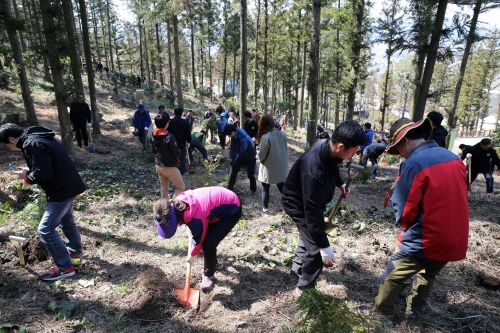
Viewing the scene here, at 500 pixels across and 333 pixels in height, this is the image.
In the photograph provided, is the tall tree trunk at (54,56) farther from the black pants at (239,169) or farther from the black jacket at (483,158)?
the black jacket at (483,158)

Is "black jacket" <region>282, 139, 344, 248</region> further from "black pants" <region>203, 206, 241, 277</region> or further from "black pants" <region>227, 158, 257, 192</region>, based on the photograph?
"black pants" <region>227, 158, 257, 192</region>

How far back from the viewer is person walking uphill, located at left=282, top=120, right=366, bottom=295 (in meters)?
2.56

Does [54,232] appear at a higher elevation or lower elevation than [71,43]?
lower

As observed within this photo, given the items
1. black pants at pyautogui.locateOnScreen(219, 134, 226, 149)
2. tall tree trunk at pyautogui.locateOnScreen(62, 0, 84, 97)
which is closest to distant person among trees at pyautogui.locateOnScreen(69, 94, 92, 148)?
tall tree trunk at pyautogui.locateOnScreen(62, 0, 84, 97)

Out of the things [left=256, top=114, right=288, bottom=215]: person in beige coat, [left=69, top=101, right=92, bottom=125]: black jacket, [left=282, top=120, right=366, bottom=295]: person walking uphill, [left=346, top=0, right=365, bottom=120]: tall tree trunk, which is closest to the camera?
[left=282, top=120, right=366, bottom=295]: person walking uphill

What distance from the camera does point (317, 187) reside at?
2.70 m

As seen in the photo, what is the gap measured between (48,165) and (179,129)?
13.8 feet

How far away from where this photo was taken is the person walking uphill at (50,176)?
331 cm

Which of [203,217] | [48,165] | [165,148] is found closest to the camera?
[203,217]

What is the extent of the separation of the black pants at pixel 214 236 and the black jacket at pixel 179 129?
4545mm

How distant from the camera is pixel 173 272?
151 inches

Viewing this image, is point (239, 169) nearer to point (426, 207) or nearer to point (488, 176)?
point (426, 207)

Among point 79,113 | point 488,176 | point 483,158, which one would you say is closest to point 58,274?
point 79,113

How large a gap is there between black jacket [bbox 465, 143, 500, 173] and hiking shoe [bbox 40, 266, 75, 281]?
9.30 metres
